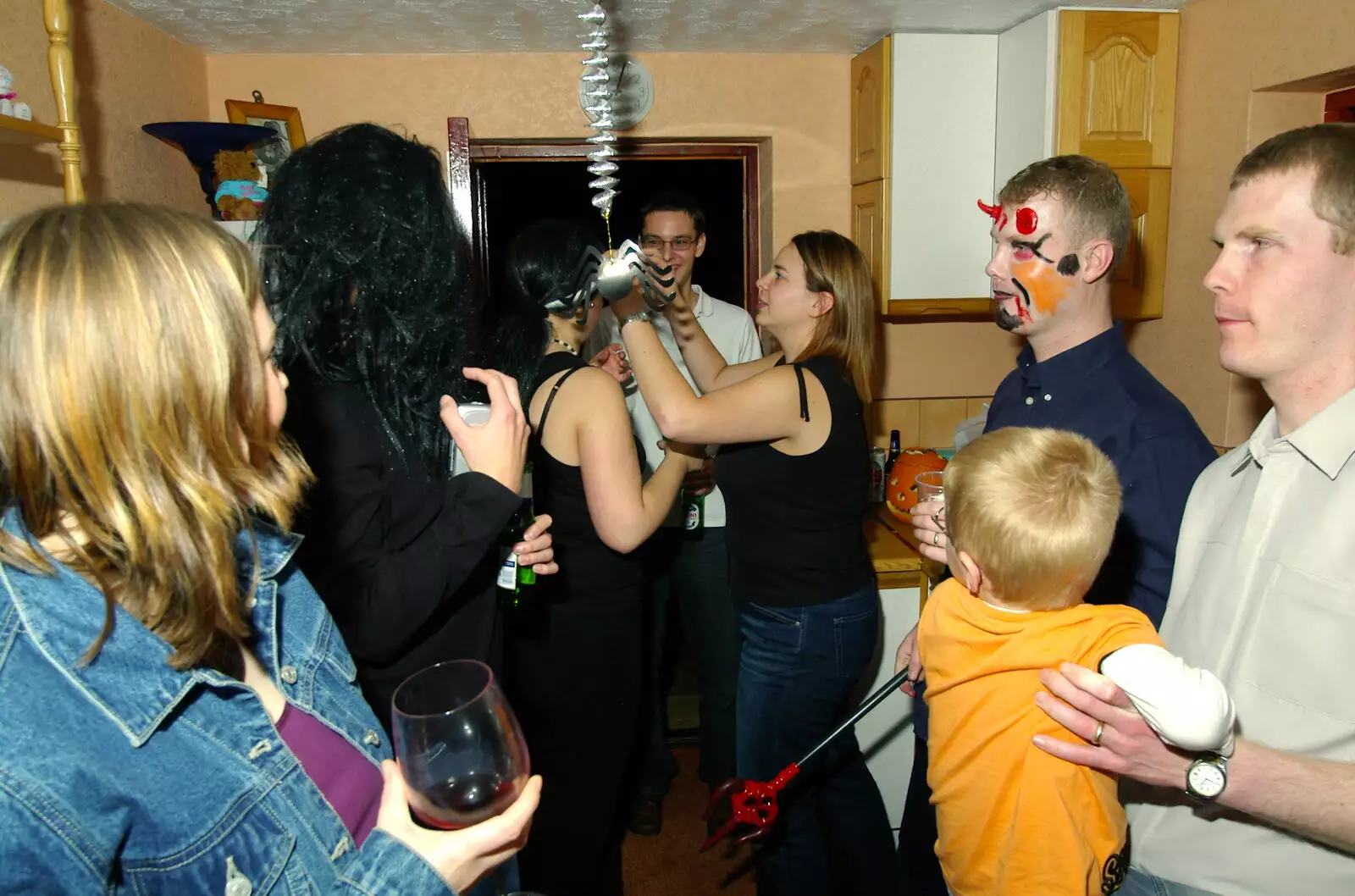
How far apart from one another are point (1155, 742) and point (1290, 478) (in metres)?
0.36

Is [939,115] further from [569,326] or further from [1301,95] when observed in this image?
[569,326]

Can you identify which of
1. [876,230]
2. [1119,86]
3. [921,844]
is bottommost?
[921,844]

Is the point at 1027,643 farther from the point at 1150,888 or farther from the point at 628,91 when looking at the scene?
the point at 628,91

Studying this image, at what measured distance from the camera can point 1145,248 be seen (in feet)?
7.93

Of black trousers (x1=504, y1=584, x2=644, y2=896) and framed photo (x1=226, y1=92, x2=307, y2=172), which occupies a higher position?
framed photo (x1=226, y1=92, x2=307, y2=172)

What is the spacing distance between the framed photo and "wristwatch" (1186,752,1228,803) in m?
2.61

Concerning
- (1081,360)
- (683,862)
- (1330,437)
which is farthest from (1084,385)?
(683,862)

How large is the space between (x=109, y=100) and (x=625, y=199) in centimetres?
155

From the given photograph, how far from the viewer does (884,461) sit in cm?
291

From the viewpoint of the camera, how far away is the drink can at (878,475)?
2883mm

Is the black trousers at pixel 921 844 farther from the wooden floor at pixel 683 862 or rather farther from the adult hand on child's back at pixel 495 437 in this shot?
the adult hand on child's back at pixel 495 437

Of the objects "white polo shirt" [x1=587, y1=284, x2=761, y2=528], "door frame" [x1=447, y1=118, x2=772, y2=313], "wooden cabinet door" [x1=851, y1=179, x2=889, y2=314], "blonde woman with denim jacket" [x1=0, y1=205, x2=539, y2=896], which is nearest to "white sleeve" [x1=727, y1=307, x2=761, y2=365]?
"white polo shirt" [x1=587, y1=284, x2=761, y2=528]

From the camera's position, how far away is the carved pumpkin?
2588 mm

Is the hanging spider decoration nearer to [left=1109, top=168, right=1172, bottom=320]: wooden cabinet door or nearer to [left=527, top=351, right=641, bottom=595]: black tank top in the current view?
[left=527, top=351, right=641, bottom=595]: black tank top
